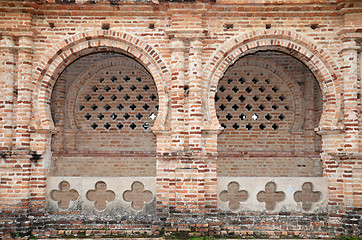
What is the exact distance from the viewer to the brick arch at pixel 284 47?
782 cm

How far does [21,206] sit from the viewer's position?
7621 millimetres

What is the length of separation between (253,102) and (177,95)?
14.0ft

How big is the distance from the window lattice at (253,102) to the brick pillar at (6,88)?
243 inches

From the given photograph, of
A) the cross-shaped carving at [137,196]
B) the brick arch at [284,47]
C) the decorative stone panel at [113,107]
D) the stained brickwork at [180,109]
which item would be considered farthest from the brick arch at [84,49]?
the cross-shaped carving at [137,196]

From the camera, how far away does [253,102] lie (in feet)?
36.7

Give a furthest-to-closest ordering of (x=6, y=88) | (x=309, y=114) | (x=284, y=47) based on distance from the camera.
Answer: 1. (x=309, y=114)
2. (x=284, y=47)
3. (x=6, y=88)

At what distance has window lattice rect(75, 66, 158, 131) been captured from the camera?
11148mm

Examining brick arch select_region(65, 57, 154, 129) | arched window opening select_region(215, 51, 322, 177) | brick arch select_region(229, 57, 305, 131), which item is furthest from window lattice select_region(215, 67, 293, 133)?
brick arch select_region(65, 57, 154, 129)

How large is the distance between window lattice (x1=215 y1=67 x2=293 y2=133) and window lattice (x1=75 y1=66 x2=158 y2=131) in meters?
2.38

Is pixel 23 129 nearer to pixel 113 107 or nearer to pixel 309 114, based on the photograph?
pixel 113 107

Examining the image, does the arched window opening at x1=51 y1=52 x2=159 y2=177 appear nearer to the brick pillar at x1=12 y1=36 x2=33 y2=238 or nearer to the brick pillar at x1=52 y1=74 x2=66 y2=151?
the brick pillar at x1=52 y1=74 x2=66 y2=151

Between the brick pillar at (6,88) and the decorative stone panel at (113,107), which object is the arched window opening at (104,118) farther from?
the brick pillar at (6,88)

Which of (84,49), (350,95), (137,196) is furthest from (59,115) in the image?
(350,95)

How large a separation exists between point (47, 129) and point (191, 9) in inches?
171
